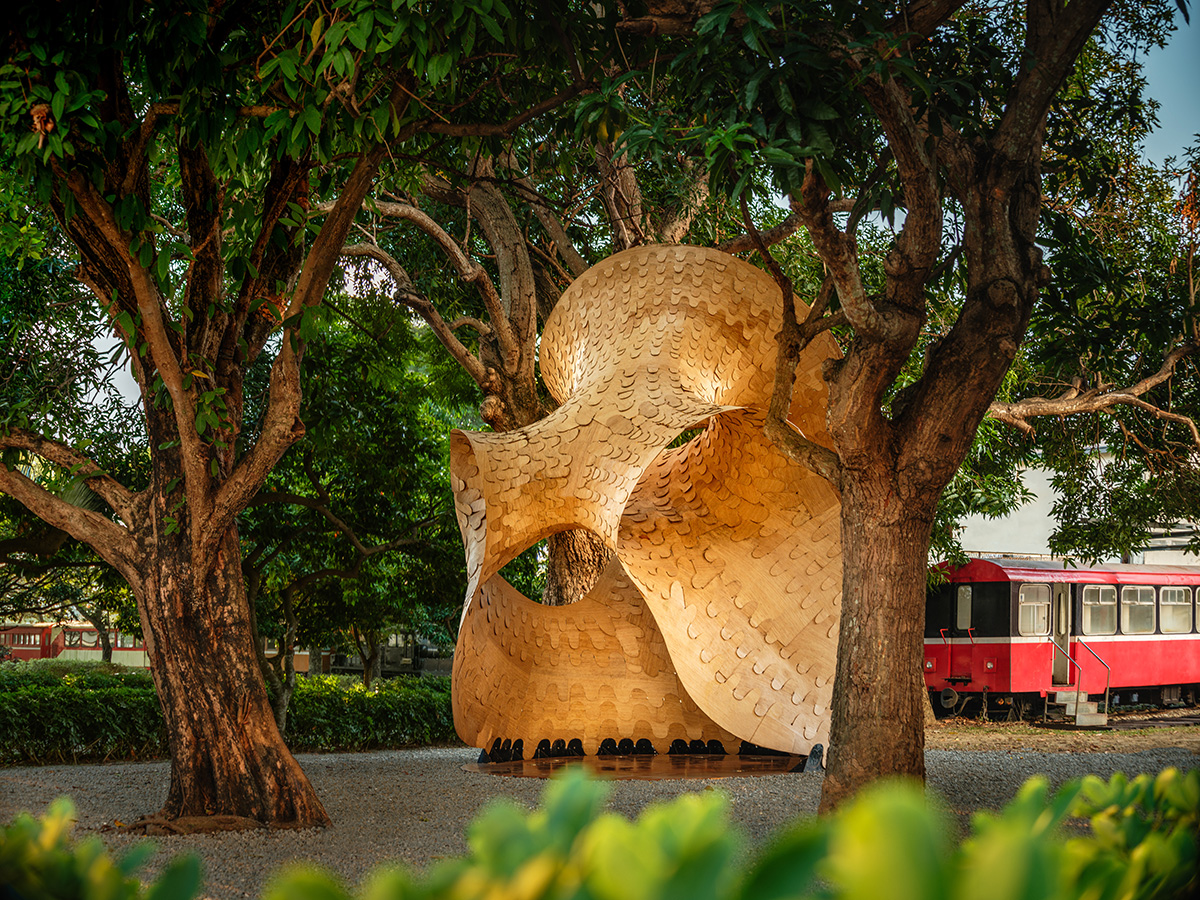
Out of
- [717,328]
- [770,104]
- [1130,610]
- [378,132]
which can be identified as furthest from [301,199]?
[1130,610]

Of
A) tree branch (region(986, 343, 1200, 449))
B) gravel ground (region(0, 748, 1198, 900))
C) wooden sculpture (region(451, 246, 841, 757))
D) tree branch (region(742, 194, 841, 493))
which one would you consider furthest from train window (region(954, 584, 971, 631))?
tree branch (region(742, 194, 841, 493))

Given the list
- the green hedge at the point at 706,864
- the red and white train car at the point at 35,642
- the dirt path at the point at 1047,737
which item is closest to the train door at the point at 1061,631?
the dirt path at the point at 1047,737

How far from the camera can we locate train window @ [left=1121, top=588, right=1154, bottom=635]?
1748cm

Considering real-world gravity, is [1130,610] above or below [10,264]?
below

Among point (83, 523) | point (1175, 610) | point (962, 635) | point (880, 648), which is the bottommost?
point (962, 635)

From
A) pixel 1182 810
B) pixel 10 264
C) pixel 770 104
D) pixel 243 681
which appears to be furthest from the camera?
pixel 10 264

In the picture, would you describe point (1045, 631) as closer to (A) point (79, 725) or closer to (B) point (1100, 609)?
(B) point (1100, 609)

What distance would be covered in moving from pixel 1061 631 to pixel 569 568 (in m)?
9.83

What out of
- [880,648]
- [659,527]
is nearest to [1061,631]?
[659,527]

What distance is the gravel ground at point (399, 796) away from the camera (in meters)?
5.40

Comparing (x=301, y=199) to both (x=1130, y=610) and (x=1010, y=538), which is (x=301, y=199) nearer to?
(x=1130, y=610)

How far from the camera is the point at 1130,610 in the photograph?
17.6 metres

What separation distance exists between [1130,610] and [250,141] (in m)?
17.7

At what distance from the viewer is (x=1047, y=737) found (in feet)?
44.6
